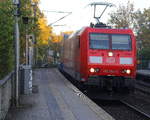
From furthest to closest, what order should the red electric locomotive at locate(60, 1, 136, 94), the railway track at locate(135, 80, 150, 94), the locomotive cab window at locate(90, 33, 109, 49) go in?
the railway track at locate(135, 80, 150, 94)
the locomotive cab window at locate(90, 33, 109, 49)
the red electric locomotive at locate(60, 1, 136, 94)

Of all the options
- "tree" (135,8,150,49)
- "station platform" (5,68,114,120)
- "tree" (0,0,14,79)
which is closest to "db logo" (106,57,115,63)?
"station platform" (5,68,114,120)

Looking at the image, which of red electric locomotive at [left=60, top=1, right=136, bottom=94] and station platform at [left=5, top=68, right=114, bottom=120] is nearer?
station platform at [left=5, top=68, right=114, bottom=120]

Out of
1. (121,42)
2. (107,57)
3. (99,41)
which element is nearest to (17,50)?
(107,57)

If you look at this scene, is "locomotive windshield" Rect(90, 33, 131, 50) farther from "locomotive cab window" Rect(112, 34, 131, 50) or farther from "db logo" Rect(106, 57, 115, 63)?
"db logo" Rect(106, 57, 115, 63)

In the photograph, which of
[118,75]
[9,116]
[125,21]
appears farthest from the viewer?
[125,21]

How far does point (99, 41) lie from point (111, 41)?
0.56m

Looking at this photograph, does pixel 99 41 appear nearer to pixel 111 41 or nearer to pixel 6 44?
pixel 111 41

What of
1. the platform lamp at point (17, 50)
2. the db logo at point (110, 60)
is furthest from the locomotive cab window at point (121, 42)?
the platform lamp at point (17, 50)

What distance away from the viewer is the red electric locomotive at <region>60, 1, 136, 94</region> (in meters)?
21.0

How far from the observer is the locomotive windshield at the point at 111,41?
21.6 m

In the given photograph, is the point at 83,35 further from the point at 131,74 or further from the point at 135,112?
the point at 135,112

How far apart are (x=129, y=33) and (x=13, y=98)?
8212mm

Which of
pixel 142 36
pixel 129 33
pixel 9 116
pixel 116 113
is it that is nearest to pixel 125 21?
pixel 142 36

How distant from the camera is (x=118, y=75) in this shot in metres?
21.2
